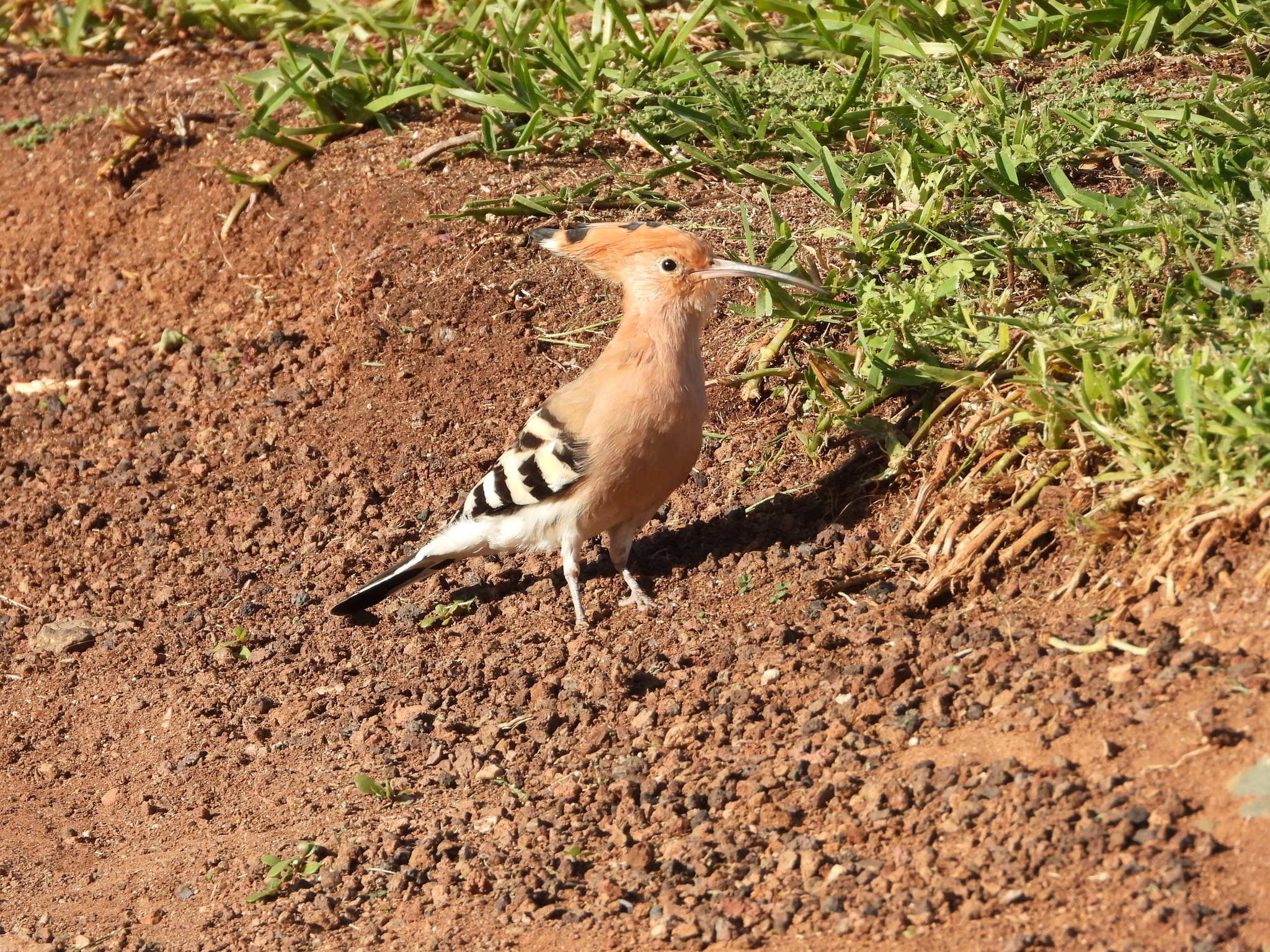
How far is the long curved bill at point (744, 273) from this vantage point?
3.96m

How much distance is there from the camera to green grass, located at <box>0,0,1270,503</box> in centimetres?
325

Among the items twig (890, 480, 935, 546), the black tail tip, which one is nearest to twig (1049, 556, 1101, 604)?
twig (890, 480, 935, 546)

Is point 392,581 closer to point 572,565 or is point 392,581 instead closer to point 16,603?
point 572,565

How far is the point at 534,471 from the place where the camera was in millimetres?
3986

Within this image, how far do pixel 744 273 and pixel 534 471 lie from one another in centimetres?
88

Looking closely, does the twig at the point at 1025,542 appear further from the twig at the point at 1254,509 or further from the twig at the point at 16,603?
the twig at the point at 16,603

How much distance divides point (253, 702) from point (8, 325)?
3.04 m

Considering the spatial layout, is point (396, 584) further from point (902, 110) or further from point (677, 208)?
point (902, 110)

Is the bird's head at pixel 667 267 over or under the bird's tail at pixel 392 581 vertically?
over

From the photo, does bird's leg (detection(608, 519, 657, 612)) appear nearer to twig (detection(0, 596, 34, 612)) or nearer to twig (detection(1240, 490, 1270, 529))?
twig (detection(1240, 490, 1270, 529))

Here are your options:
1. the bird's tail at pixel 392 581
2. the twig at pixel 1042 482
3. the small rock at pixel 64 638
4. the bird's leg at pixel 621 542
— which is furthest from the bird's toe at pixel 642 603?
the small rock at pixel 64 638

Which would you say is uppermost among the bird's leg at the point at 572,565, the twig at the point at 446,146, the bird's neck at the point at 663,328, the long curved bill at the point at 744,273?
the long curved bill at the point at 744,273

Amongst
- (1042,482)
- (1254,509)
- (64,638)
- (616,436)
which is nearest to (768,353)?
(616,436)

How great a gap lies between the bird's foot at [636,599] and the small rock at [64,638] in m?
1.82
